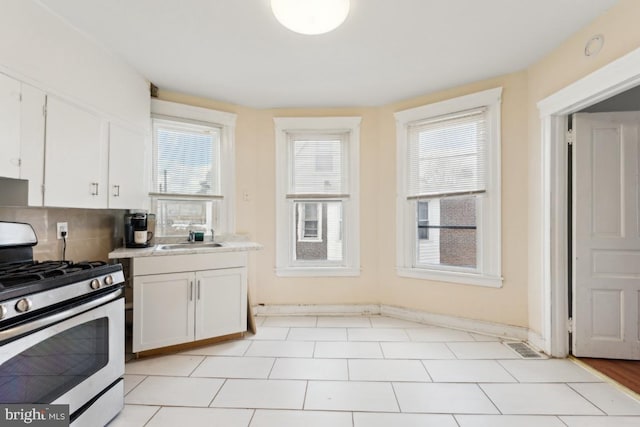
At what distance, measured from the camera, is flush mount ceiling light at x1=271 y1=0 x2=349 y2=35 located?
1.71 metres

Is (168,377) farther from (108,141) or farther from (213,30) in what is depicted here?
(213,30)

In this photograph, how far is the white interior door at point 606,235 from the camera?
2.46 metres

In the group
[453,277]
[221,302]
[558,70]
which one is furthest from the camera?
[453,277]

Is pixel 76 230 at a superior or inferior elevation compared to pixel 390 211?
inferior

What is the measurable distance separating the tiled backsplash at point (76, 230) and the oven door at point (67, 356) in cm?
81

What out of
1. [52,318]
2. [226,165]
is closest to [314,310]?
[226,165]

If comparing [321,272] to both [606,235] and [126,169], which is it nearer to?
[126,169]

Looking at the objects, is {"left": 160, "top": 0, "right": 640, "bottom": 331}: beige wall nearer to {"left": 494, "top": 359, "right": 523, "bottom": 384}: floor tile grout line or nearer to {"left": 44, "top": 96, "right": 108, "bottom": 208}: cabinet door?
{"left": 494, "top": 359, "right": 523, "bottom": 384}: floor tile grout line

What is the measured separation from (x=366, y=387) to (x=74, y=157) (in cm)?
251

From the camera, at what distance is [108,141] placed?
94.5 inches

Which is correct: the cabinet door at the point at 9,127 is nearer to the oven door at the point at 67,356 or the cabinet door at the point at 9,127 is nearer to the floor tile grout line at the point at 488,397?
the oven door at the point at 67,356

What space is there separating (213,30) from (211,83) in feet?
2.93


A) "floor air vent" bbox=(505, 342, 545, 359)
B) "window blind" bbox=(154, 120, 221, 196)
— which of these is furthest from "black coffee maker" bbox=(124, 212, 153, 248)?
"floor air vent" bbox=(505, 342, 545, 359)

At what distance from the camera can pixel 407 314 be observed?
350cm
